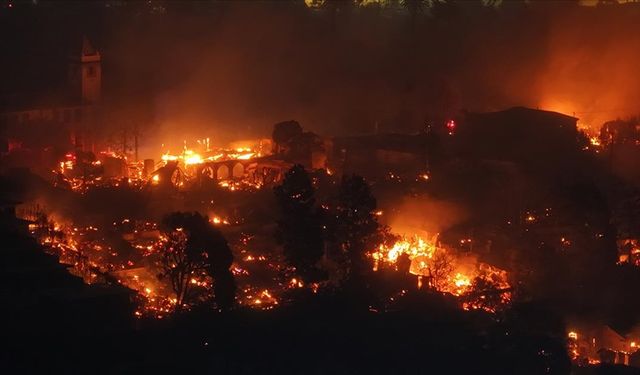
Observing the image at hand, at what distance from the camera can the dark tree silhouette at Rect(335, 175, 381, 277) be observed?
51.8ft

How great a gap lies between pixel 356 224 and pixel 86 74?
1108cm

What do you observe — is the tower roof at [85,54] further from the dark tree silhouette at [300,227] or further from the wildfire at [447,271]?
the dark tree silhouette at [300,227]

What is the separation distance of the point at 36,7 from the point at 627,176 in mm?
17142

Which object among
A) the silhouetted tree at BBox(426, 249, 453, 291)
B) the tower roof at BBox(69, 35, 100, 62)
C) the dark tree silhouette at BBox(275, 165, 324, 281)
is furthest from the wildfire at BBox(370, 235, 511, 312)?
the tower roof at BBox(69, 35, 100, 62)

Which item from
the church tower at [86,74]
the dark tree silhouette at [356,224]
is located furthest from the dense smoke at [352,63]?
the dark tree silhouette at [356,224]

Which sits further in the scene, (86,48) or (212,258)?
(86,48)

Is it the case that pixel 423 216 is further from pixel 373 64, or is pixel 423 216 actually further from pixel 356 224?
pixel 373 64

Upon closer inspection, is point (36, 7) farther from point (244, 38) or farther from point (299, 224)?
point (299, 224)

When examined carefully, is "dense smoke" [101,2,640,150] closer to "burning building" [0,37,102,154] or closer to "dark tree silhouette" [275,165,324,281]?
"burning building" [0,37,102,154]

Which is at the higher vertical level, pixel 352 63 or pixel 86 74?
→ pixel 352 63

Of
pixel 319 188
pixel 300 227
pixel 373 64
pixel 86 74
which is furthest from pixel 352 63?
pixel 300 227

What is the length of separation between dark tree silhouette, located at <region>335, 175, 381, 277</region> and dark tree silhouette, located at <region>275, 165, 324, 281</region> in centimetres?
47

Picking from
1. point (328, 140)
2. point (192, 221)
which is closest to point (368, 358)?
point (192, 221)

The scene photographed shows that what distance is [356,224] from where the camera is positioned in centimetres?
1584
